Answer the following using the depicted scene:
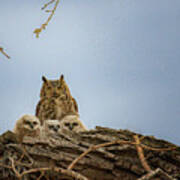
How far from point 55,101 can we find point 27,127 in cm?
116

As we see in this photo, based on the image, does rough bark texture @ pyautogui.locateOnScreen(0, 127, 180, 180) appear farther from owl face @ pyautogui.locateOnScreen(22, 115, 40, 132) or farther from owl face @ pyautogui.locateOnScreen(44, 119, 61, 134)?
owl face @ pyautogui.locateOnScreen(44, 119, 61, 134)

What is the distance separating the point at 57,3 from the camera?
47.5 inches

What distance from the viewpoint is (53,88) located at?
15.0 ft

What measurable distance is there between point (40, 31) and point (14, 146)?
1416mm

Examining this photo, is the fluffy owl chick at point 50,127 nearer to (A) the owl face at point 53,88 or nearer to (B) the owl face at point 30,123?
(B) the owl face at point 30,123

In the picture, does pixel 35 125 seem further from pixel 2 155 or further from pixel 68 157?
pixel 68 157

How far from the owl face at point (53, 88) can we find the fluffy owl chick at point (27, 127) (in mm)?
1145

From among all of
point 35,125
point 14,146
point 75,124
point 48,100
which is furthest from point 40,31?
point 48,100

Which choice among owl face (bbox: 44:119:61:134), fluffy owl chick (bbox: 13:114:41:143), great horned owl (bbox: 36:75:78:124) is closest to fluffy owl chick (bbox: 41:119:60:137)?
owl face (bbox: 44:119:61:134)

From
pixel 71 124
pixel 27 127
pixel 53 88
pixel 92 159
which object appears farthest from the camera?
pixel 53 88

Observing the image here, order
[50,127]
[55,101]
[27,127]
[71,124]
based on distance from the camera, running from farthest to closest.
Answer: [55,101]
[71,124]
[50,127]
[27,127]

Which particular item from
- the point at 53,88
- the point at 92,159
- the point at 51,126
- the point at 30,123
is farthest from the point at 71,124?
the point at 92,159

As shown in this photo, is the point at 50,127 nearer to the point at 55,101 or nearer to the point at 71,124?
the point at 71,124

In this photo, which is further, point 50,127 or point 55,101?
point 55,101
